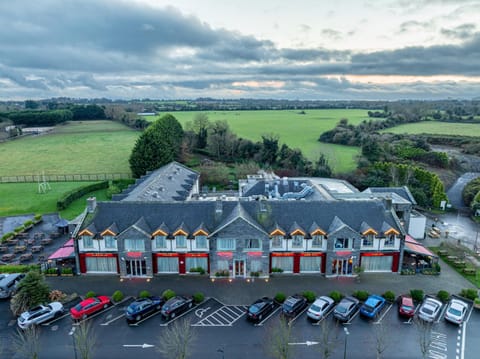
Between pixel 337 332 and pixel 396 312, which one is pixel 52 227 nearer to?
pixel 337 332

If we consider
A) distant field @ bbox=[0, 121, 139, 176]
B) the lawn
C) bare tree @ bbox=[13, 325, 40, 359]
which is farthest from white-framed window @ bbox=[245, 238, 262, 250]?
distant field @ bbox=[0, 121, 139, 176]

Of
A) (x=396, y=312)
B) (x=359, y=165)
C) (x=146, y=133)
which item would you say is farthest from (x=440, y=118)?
(x=396, y=312)

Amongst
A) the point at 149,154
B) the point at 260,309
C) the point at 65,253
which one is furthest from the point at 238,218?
the point at 149,154

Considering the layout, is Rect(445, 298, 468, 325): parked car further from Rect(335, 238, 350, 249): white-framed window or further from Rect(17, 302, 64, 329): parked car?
Rect(17, 302, 64, 329): parked car

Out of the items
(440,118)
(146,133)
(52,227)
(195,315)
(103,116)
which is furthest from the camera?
(103,116)

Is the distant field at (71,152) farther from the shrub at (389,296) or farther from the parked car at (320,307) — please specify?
the shrub at (389,296)

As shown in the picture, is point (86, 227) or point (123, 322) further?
point (86, 227)
